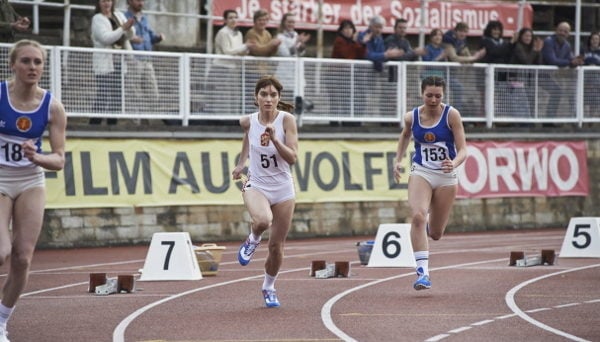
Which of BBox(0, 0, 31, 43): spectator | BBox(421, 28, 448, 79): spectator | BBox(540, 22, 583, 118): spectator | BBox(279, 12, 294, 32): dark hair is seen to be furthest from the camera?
BBox(540, 22, 583, 118): spectator

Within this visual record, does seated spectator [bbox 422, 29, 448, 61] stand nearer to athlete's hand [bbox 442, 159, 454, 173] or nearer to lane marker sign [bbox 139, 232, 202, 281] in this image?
lane marker sign [bbox 139, 232, 202, 281]

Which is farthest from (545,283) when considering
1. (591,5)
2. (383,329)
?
(591,5)

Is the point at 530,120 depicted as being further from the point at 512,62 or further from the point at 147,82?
the point at 147,82

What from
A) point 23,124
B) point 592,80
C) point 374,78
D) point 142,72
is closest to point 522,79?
point 592,80

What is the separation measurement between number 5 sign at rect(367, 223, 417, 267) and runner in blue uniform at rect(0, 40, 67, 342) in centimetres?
878

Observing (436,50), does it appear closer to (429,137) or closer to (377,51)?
(377,51)

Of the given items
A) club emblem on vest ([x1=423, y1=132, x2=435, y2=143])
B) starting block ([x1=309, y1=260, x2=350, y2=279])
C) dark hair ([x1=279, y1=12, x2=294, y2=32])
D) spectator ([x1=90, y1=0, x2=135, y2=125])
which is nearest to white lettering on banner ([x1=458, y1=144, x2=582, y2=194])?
dark hair ([x1=279, y1=12, x2=294, y2=32])

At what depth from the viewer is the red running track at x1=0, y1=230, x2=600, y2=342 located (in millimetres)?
11328

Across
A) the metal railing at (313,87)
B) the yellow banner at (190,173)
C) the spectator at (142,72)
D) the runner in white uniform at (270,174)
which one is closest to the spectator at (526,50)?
the metal railing at (313,87)

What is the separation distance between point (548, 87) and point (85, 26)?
9.06 meters

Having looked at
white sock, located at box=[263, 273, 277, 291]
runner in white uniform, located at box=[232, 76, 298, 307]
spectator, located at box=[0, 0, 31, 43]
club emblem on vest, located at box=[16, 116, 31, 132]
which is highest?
spectator, located at box=[0, 0, 31, 43]

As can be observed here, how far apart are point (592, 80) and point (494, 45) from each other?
2.47 metres

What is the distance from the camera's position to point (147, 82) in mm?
23625

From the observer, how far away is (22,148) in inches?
404
